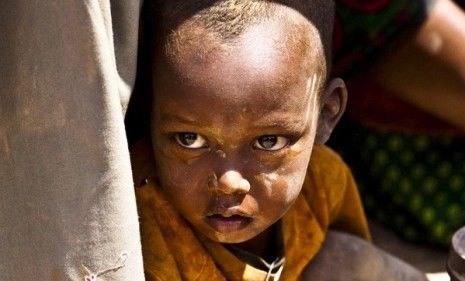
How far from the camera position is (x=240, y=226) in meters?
1.41

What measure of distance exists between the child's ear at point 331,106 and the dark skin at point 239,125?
6cm

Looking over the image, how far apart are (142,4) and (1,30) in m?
0.26

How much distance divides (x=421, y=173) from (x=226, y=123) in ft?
3.26

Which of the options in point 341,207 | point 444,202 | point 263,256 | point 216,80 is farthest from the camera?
point 444,202

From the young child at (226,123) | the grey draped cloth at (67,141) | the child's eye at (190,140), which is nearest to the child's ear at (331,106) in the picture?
the young child at (226,123)

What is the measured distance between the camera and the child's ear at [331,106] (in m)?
1.50

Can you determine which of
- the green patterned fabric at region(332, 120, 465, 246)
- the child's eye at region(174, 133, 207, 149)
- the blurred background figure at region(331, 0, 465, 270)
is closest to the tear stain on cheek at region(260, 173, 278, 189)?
the child's eye at region(174, 133, 207, 149)

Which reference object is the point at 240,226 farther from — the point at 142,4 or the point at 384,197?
the point at 384,197

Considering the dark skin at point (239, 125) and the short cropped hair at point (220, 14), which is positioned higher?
the short cropped hair at point (220, 14)

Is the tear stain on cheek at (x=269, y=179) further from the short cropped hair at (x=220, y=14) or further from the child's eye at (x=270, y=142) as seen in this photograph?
the short cropped hair at (x=220, y=14)

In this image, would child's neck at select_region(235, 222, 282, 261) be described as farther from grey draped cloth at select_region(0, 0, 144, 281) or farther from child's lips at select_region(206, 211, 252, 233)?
grey draped cloth at select_region(0, 0, 144, 281)

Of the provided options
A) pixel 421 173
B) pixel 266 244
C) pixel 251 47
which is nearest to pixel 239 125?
pixel 251 47

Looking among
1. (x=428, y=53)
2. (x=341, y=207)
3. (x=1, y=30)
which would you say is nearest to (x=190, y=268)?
(x=341, y=207)

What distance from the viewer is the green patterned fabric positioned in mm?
2170
